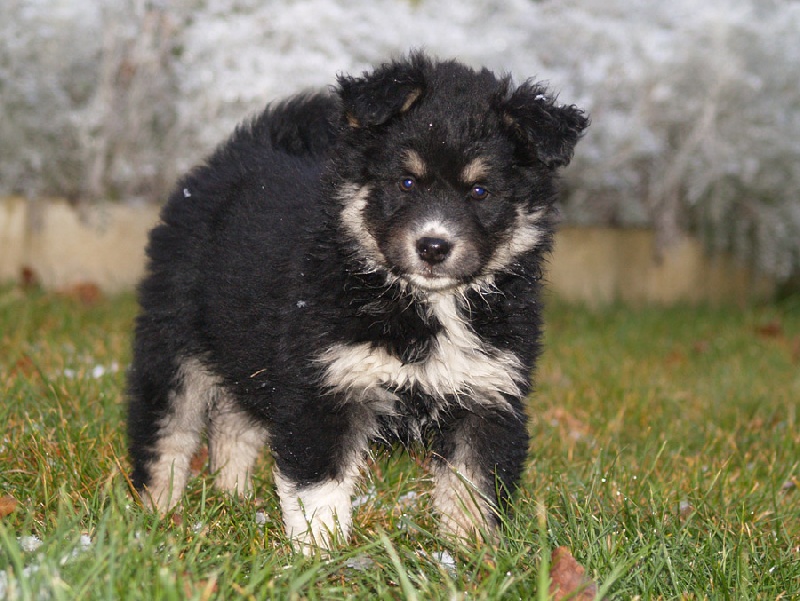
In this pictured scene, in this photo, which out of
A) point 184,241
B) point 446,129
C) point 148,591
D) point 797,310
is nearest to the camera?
point 148,591

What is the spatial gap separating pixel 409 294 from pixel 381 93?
23.6 inches

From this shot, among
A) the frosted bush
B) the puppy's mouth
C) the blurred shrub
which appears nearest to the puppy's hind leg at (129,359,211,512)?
the puppy's mouth

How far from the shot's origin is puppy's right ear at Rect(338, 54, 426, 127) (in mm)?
2988

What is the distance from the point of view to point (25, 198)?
750 cm

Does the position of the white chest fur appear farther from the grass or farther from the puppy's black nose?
the grass

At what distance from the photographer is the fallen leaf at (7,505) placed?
2754 mm

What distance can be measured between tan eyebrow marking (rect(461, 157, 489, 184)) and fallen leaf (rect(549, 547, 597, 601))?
1083 mm

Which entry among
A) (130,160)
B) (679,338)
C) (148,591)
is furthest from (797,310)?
(148,591)

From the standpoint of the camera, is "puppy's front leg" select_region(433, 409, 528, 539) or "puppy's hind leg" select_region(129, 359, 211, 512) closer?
"puppy's front leg" select_region(433, 409, 528, 539)

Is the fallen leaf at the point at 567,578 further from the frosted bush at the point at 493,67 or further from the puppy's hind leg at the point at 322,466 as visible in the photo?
the frosted bush at the point at 493,67

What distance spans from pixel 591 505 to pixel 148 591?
1493mm

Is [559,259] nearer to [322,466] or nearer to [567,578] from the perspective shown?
[322,466]

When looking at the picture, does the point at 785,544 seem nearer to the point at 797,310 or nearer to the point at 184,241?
the point at 184,241

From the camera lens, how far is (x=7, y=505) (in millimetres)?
2809
